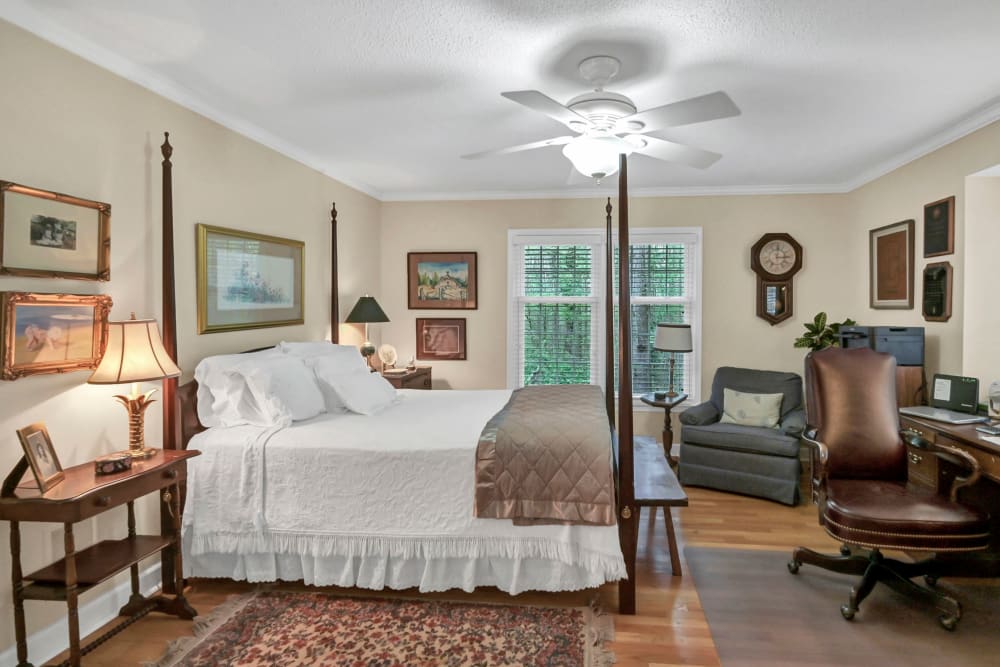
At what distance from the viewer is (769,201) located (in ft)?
16.9

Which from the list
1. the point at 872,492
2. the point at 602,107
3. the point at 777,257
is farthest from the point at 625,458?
the point at 777,257

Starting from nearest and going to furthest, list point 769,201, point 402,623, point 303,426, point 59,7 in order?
point 59,7
point 402,623
point 303,426
point 769,201

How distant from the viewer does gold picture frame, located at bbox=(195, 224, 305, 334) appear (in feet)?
10.5

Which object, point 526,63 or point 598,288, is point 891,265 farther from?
point 526,63

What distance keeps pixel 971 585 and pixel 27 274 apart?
4.40 metres

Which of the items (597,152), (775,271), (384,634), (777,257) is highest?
(597,152)

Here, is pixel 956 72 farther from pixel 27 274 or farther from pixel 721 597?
pixel 27 274

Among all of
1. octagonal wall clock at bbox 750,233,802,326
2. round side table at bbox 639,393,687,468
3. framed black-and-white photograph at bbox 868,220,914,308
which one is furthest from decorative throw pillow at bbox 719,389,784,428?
framed black-and-white photograph at bbox 868,220,914,308

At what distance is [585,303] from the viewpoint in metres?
5.50

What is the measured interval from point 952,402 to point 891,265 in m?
1.37

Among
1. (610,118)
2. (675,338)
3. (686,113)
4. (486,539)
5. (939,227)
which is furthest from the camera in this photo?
(675,338)

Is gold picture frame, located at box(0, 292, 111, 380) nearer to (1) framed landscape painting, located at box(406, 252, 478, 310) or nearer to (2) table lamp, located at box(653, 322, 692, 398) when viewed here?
(1) framed landscape painting, located at box(406, 252, 478, 310)

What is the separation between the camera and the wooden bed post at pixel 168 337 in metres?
2.71

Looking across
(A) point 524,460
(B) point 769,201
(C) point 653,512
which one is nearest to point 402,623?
(A) point 524,460
